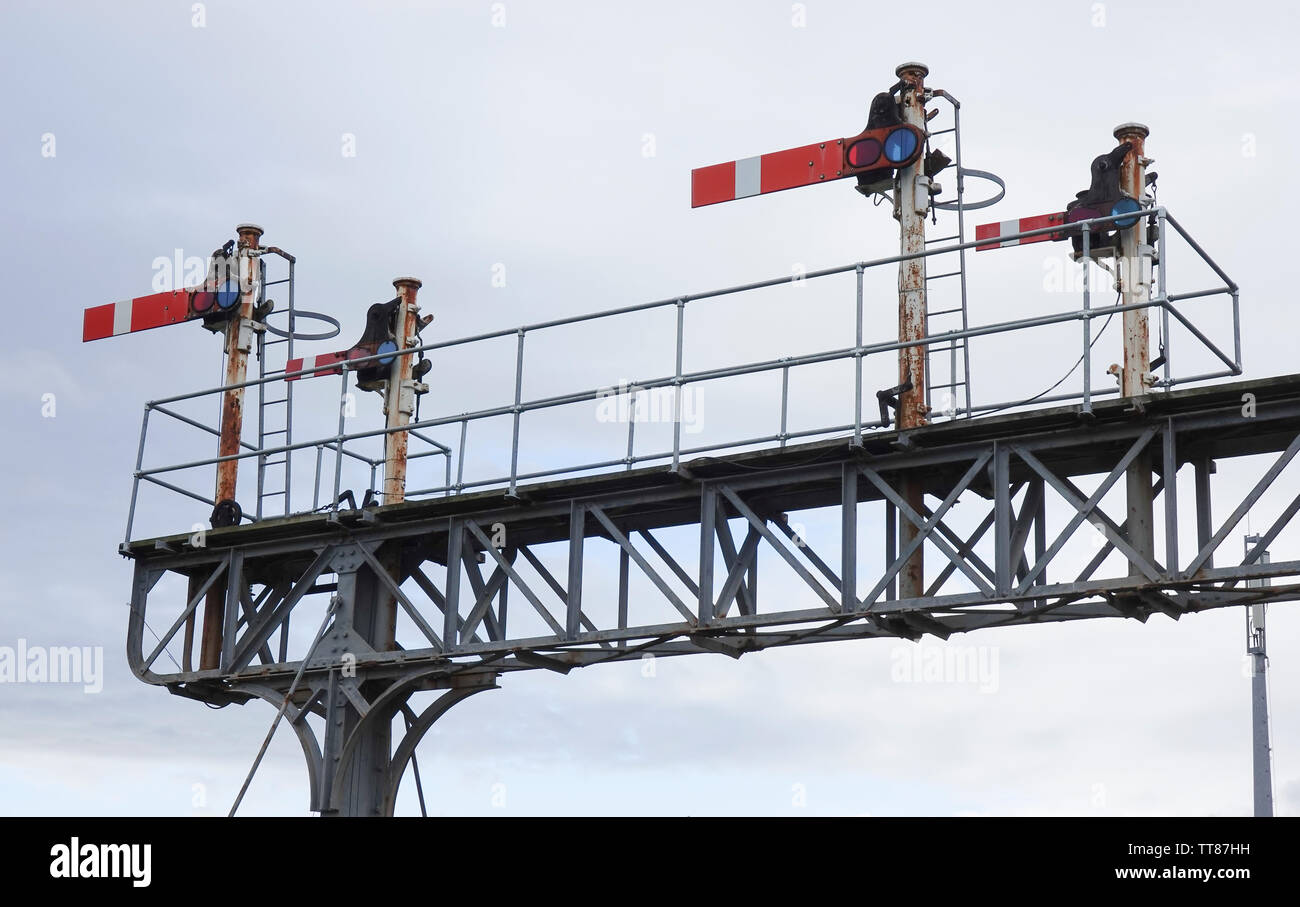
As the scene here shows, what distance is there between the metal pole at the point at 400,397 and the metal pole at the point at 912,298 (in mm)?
5845

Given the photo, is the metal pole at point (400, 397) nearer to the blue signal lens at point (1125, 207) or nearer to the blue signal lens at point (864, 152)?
the blue signal lens at point (864, 152)

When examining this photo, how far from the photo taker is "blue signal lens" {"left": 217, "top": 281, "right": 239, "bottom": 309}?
22.5 m

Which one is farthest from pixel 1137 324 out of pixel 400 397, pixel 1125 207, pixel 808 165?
pixel 400 397

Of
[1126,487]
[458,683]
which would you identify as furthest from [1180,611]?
[458,683]

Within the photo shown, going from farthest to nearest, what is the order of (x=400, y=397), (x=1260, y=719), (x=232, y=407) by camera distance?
(x=1260, y=719)
(x=232, y=407)
(x=400, y=397)

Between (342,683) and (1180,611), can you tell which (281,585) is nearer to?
(342,683)

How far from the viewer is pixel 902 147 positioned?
17922 millimetres

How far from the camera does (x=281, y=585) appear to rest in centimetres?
2139

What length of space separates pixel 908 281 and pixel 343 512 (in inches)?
255

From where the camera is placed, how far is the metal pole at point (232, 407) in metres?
21.0

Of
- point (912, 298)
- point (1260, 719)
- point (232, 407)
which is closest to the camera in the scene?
point (912, 298)

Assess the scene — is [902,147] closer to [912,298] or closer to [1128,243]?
[912,298]

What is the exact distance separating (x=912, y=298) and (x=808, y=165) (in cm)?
178

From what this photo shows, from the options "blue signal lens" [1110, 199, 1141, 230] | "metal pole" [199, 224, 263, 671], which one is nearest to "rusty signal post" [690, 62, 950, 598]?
"blue signal lens" [1110, 199, 1141, 230]
